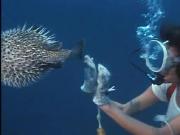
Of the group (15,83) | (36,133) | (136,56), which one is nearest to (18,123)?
(36,133)

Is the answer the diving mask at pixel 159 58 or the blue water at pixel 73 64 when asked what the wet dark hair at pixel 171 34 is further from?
the blue water at pixel 73 64

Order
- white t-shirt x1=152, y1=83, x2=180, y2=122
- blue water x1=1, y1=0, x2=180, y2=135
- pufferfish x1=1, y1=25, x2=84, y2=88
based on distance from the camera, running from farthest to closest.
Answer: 1. blue water x1=1, y1=0, x2=180, y2=135
2. pufferfish x1=1, y1=25, x2=84, y2=88
3. white t-shirt x1=152, y1=83, x2=180, y2=122

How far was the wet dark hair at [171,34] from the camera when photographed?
5.05 ft

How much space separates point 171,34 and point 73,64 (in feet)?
2.40

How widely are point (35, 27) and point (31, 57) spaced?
0.23 m

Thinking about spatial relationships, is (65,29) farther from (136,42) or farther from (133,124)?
(133,124)

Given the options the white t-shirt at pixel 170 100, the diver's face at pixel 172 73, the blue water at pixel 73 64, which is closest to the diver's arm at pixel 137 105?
the white t-shirt at pixel 170 100

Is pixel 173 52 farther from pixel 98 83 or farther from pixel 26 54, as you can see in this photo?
pixel 26 54

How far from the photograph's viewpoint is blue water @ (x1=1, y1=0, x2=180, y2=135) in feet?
6.79

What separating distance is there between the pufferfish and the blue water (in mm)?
188

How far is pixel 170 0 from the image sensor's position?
2.21 metres

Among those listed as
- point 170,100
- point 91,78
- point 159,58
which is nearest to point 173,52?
point 159,58

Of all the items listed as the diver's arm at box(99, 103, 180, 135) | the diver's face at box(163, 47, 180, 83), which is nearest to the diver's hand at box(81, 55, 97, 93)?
the diver's arm at box(99, 103, 180, 135)

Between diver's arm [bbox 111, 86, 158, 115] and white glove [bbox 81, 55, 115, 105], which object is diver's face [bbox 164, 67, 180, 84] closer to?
white glove [bbox 81, 55, 115, 105]
